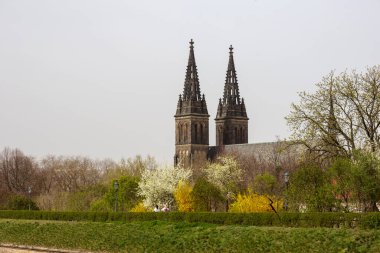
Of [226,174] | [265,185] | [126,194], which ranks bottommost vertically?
[126,194]

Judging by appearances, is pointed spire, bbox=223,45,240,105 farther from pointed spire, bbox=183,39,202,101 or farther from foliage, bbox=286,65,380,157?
foliage, bbox=286,65,380,157

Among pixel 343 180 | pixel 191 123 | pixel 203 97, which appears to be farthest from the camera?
pixel 203 97

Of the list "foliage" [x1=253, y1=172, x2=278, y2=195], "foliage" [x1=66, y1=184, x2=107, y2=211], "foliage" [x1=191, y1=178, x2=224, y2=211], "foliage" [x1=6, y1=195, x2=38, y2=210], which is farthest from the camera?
"foliage" [x1=66, y1=184, x2=107, y2=211]

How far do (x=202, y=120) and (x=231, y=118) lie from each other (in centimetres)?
491

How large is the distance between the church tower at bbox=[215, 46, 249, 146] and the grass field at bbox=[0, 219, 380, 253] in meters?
101

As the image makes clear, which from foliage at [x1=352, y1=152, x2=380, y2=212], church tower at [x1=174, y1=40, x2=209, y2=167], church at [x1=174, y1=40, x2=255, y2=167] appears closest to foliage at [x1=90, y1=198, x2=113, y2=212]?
foliage at [x1=352, y1=152, x2=380, y2=212]

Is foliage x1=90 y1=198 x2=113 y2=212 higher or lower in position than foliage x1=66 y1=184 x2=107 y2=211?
lower

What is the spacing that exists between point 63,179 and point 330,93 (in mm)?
82636

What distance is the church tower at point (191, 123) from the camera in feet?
453

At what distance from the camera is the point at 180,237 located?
30.6 meters

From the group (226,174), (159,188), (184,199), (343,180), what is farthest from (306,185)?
(226,174)

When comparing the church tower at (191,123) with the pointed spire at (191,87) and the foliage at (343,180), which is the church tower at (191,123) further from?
the foliage at (343,180)

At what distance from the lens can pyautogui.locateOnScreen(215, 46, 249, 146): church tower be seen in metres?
143

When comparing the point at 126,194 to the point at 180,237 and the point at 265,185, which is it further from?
the point at 180,237
